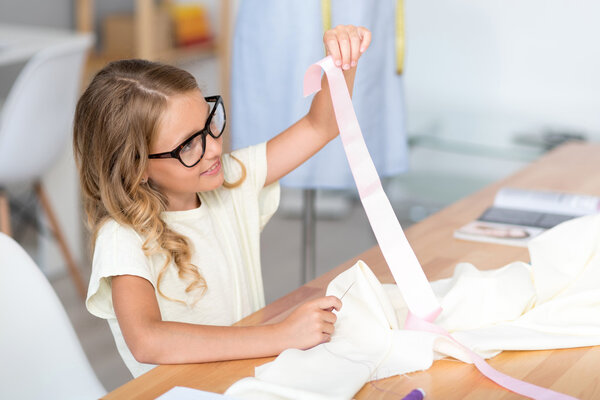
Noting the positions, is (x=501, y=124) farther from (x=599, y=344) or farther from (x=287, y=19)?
(x=599, y=344)

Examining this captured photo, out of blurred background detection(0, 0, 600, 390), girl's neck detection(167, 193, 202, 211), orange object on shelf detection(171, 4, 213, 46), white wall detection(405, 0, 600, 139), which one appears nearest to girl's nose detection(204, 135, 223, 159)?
girl's neck detection(167, 193, 202, 211)

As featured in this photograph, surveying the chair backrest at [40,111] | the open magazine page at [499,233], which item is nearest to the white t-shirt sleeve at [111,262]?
the open magazine page at [499,233]

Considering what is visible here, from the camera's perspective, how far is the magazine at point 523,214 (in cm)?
156

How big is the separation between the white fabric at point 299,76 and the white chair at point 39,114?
2.59 ft

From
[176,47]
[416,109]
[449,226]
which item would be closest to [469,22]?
[416,109]

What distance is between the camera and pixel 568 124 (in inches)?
130

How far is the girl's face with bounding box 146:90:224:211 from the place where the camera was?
126 centimetres

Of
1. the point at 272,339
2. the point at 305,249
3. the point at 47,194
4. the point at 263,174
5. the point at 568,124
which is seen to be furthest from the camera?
the point at 568,124

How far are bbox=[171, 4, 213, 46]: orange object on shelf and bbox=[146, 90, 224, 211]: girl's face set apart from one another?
2687mm

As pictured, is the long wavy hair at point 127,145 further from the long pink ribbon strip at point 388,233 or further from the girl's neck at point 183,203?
the long pink ribbon strip at point 388,233

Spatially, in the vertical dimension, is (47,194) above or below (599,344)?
below

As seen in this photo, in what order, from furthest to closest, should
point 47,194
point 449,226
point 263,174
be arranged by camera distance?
point 47,194, point 449,226, point 263,174

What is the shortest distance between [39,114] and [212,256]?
1367 mm

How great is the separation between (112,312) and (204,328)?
21cm
